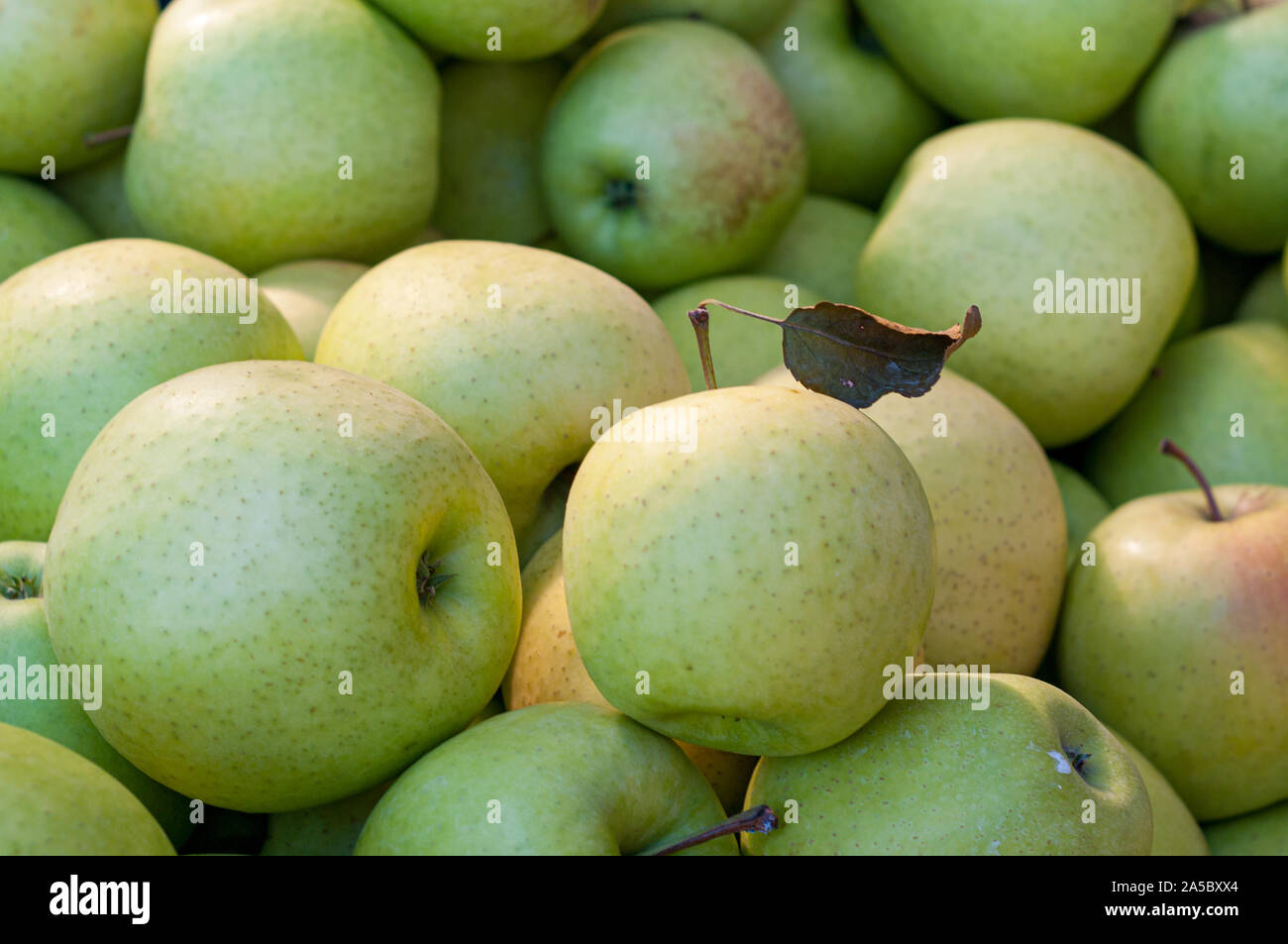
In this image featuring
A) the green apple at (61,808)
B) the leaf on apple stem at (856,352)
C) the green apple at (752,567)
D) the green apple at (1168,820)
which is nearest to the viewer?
the green apple at (61,808)

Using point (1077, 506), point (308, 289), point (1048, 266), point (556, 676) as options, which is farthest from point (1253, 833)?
point (308, 289)

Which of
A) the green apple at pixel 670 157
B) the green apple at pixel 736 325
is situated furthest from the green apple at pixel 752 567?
the green apple at pixel 670 157

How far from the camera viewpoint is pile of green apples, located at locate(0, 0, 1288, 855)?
1012 millimetres

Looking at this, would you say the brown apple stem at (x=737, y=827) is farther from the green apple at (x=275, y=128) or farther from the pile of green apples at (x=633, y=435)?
the green apple at (x=275, y=128)

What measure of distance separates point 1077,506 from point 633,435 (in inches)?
46.6

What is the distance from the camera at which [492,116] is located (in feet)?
7.50

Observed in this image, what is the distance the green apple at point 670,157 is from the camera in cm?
202

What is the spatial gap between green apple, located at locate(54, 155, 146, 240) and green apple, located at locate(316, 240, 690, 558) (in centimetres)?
90

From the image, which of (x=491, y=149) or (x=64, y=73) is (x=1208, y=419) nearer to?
(x=491, y=149)

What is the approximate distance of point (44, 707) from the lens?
3.87 ft

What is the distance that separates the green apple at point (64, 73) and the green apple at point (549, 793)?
1.47 metres

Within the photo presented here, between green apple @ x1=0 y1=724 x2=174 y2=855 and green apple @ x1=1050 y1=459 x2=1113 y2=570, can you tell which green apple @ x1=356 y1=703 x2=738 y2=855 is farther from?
green apple @ x1=1050 y1=459 x2=1113 y2=570

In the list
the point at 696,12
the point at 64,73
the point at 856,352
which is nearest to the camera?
the point at 856,352

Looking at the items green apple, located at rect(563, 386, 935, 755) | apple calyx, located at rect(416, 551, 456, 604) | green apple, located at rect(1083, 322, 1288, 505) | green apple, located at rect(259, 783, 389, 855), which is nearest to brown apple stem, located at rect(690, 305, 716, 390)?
green apple, located at rect(563, 386, 935, 755)
